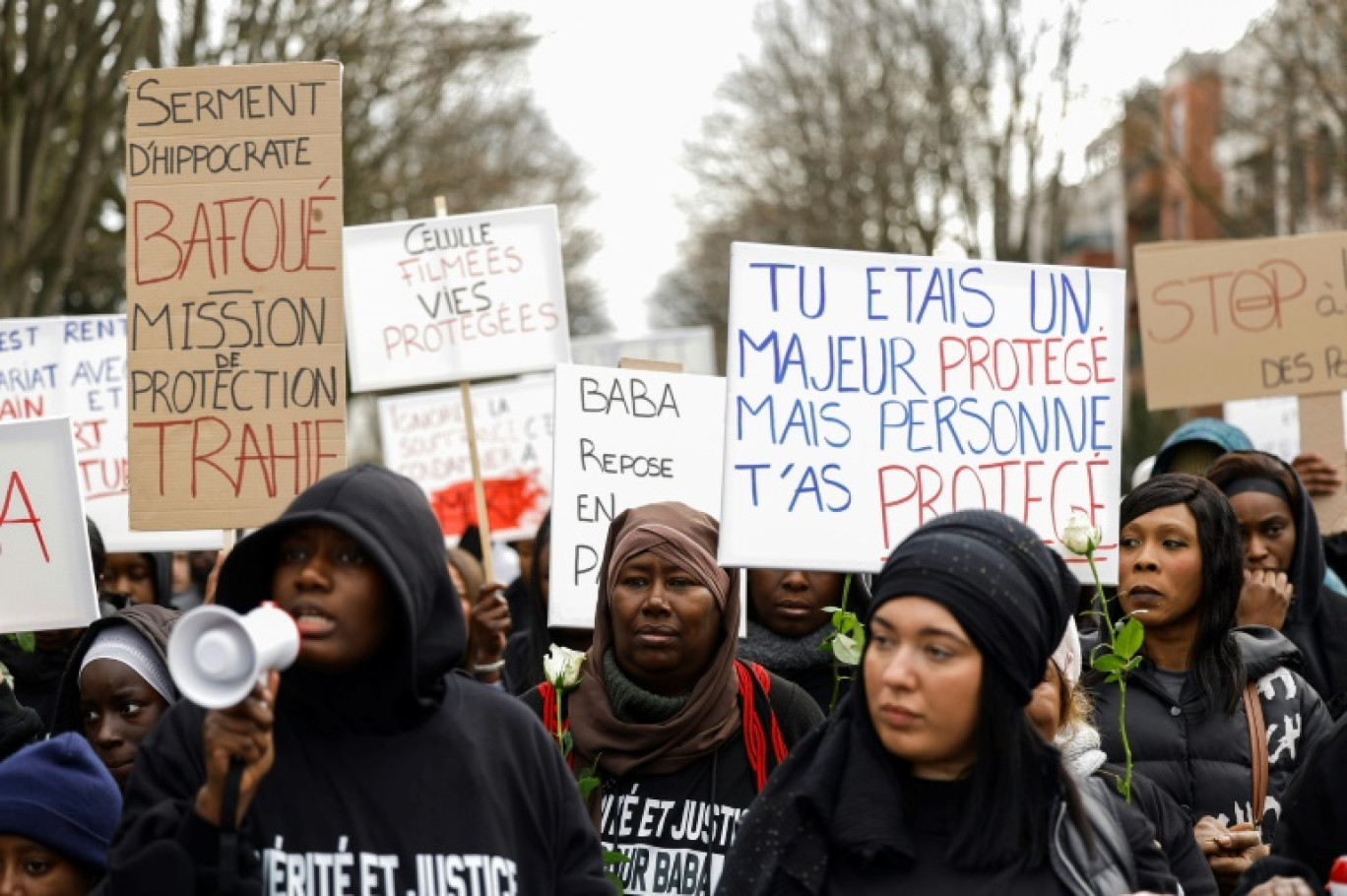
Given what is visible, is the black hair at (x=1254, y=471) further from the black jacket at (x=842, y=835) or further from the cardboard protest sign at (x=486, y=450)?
the cardboard protest sign at (x=486, y=450)

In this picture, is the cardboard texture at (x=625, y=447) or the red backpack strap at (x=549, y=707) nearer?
the red backpack strap at (x=549, y=707)

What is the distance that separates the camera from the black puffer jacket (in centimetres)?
476

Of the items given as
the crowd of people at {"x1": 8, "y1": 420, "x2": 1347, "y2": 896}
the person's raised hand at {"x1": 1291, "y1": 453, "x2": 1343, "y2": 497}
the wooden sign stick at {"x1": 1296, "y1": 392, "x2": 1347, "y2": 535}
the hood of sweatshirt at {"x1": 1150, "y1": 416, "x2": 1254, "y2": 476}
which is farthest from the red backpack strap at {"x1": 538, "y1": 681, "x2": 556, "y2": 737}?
the wooden sign stick at {"x1": 1296, "y1": 392, "x2": 1347, "y2": 535}

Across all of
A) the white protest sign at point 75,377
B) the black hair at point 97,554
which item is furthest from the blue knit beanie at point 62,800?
the white protest sign at point 75,377

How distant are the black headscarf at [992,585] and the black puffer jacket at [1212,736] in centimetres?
160

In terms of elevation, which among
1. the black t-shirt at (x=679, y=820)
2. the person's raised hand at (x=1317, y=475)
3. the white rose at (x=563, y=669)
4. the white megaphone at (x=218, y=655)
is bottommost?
the black t-shirt at (x=679, y=820)

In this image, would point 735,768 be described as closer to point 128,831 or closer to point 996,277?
point 996,277

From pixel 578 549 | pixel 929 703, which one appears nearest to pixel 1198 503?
pixel 578 549

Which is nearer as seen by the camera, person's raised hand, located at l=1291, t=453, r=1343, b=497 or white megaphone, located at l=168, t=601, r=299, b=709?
white megaphone, located at l=168, t=601, r=299, b=709

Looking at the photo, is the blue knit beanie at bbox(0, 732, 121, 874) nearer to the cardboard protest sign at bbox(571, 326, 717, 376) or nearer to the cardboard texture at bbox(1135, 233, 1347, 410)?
the cardboard texture at bbox(1135, 233, 1347, 410)

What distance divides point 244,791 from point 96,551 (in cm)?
350

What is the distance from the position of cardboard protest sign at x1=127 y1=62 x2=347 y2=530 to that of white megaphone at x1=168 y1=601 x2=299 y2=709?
2704mm

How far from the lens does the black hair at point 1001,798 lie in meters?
3.20

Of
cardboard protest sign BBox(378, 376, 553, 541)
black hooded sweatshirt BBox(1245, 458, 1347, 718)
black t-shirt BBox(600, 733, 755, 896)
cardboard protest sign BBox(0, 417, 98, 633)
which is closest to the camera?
black t-shirt BBox(600, 733, 755, 896)
